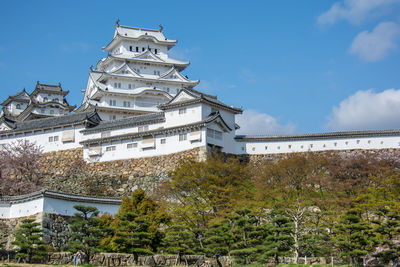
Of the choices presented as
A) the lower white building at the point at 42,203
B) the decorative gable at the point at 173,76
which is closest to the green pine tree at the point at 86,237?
the lower white building at the point at 42,203

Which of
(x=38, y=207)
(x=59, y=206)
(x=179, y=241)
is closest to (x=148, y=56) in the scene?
(x=59, y=206)

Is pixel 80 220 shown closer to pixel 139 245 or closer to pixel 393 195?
pixel 139 245

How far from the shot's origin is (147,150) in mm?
38469

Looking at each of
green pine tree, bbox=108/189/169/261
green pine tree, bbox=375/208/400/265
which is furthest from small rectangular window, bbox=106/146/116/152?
green pine tree, bbox=375/208/400/265

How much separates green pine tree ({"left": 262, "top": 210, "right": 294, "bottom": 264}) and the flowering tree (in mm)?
18838

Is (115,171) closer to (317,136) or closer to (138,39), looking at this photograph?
(317,136)

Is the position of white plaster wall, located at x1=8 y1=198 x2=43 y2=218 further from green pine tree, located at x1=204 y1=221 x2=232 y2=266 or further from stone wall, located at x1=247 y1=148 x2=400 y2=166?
stone wall, located at x1=247 y1=148 x2=400 y2=166

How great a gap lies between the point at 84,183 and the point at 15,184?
183 inches

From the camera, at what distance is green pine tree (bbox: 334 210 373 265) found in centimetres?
2416

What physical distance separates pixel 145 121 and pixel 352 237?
64.4ft

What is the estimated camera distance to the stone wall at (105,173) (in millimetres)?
36719

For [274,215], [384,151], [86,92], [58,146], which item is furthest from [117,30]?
[274,215]

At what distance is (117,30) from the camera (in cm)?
5666

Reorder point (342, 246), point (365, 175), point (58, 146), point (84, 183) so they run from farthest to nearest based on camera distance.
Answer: point (58, 146), point (84, 183), point (365, 175), point (342, 246)
